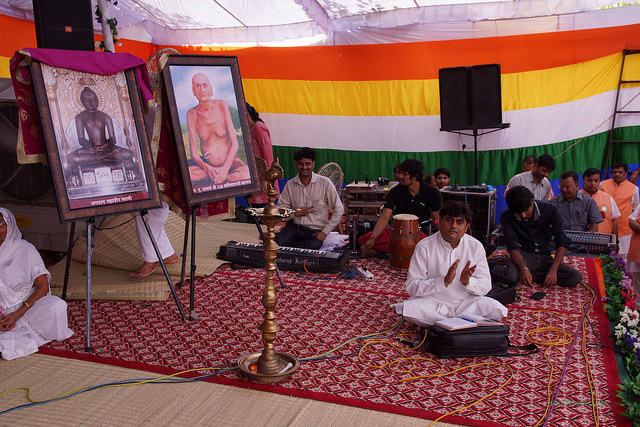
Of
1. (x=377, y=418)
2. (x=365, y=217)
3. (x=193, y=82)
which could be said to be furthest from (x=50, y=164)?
(x=365, y=217)

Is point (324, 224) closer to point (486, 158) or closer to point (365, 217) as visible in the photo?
point (365, 217)

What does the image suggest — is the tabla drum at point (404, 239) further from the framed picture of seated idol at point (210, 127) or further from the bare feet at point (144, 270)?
the bare feet at point (144, 270)

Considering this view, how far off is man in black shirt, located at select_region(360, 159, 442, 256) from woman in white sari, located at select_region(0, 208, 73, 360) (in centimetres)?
311

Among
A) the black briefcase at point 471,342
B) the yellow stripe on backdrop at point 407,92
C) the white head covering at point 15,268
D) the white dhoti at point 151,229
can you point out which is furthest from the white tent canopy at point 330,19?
the black briefcase at point 471,342

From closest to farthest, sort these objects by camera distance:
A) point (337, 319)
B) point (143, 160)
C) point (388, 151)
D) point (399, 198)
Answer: point (143, 160) → point (337, 319) → point (399, 198) → point (388, 151)

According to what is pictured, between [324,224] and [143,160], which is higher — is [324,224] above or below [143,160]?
below

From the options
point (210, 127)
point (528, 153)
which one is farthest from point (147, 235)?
point (528, 153)

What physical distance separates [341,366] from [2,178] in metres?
4.42

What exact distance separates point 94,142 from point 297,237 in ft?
8.94

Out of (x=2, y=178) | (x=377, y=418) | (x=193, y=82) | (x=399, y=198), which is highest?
(x=193, y=82)

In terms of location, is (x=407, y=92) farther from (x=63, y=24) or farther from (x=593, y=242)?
(x=63, y=24)

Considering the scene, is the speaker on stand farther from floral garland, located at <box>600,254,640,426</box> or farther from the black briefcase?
the black briefcase

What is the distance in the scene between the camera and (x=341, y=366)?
334 centimetres

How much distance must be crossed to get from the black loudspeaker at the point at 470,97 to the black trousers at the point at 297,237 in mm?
2639
